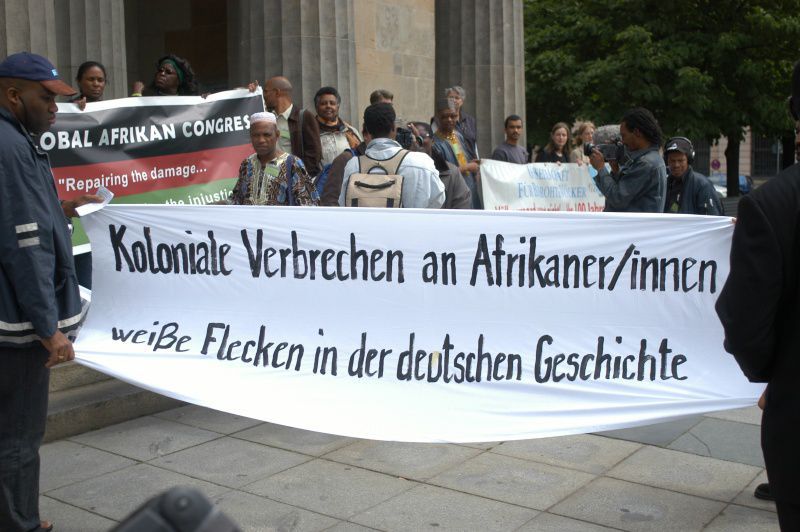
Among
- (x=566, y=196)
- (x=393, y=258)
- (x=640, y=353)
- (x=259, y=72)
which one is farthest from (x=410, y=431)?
(x=566, y=196)

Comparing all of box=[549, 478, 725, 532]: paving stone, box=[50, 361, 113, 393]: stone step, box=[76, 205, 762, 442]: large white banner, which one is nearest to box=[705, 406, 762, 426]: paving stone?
box=[549, 478, 725, 532]: paving stone

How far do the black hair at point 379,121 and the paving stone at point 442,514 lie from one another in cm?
214

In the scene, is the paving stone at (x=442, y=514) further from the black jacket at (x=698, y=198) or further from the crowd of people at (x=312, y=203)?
the black jacket at (x=698, y=198)

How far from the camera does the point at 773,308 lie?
248cm

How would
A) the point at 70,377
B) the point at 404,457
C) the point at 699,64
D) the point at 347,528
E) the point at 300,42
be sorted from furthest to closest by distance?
1. the point at 699,64
2. the point at 300,42
3. the point at 70,377
4. the point at 404,457
5. the point at 347,528

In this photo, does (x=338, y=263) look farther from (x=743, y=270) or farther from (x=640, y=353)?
(x=743, y=270)

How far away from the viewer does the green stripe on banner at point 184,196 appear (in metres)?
6.11

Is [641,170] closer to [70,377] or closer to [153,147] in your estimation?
[153,147]

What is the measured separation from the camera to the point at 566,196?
34.6 ft

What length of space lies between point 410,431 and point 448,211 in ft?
3.53

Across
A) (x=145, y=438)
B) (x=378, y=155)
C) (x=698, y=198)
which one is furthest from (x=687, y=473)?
(x=145, y=438)

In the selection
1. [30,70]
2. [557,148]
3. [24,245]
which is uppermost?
[30,70]

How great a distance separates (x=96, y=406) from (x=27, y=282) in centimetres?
217

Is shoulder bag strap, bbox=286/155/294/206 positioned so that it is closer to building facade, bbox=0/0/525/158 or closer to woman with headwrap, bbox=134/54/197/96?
woman with headwrap, bbox=134/54/197/96
